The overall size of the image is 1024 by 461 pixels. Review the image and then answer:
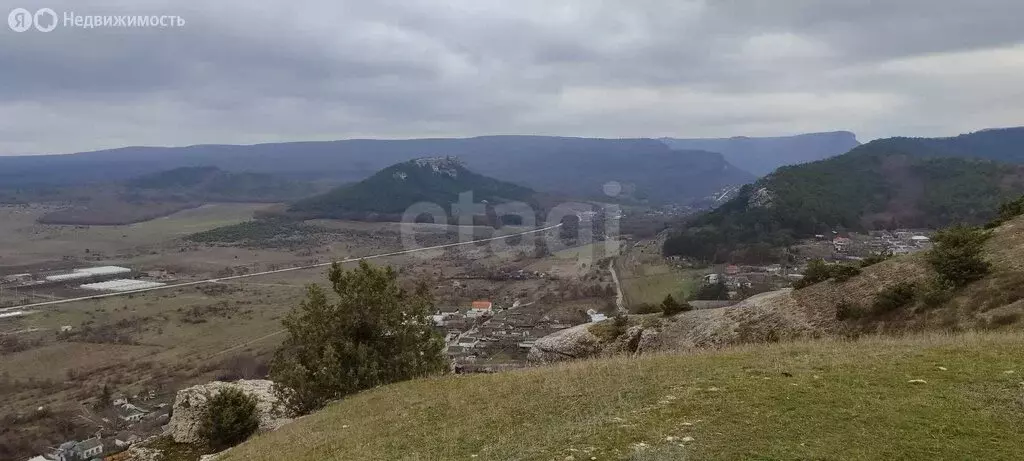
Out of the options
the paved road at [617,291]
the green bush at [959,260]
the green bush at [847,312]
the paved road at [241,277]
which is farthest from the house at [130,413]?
the green bush at [959,260]

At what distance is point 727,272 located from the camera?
74.3m

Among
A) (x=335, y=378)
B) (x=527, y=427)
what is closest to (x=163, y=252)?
(x=335, y=378)

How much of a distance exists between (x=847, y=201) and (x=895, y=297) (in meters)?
96.4

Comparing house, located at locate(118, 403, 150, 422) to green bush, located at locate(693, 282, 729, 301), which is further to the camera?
green bush, located at locate(693, 282, 729, 301)

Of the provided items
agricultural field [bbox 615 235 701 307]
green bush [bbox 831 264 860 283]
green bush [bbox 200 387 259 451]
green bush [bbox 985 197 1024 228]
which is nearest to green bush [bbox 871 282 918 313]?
green bush [bbox 831 264 860 283]

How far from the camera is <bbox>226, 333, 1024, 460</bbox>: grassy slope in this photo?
9.36m

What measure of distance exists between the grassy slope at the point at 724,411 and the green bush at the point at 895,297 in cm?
413

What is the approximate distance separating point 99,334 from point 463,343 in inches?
1988

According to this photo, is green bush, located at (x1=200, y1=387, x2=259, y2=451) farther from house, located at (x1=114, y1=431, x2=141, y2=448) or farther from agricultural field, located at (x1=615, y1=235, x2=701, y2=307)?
agricultural field, located at (x1=615, y1=235, x2=701, y2=307)

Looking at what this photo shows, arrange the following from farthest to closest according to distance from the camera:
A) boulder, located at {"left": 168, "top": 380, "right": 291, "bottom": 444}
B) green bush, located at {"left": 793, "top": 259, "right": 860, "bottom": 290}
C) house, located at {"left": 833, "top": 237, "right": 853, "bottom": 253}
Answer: house, located at {"left": 833, "top": 237, "right": 853, "bottom": 253}, green bush, located at {"left": 793, "top": 259, "right": 860, "bottom": 290}, boulder, located at {"left": 168, "top": 380, "right": 291, "bottom": 444}

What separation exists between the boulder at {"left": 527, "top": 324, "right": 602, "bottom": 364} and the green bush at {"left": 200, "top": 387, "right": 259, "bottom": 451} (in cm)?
1249

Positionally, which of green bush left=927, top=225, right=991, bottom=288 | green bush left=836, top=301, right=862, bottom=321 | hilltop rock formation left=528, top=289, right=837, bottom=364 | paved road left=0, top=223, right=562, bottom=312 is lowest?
paved road left=0, top=223, right=562, bottom=312

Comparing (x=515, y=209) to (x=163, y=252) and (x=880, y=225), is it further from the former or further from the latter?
(x=880, y=225)

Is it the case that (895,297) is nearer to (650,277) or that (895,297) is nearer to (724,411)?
(724,411)
